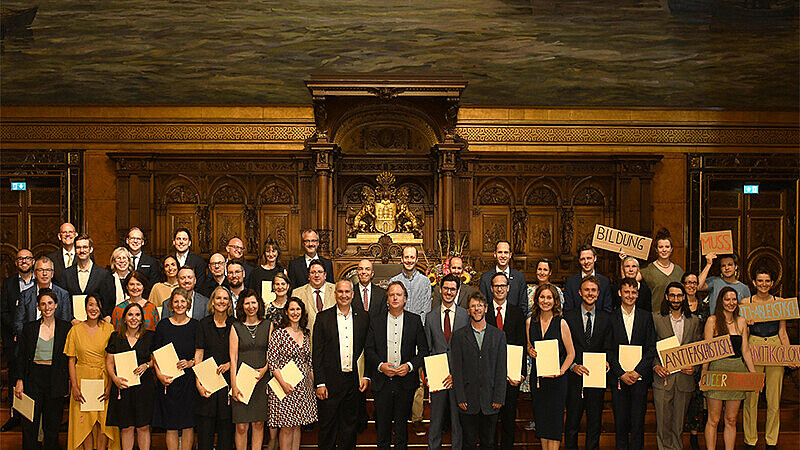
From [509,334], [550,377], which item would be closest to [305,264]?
[509,334]

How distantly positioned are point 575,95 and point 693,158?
215 cm

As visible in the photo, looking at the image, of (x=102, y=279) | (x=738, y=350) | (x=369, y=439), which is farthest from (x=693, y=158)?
(x=102, y=279)

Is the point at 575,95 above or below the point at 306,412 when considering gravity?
above

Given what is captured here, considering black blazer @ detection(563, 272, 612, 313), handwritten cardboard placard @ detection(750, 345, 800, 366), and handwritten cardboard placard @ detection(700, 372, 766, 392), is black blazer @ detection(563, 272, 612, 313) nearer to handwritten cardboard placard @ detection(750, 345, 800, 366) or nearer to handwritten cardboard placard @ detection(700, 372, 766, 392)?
handwritten cardboard placard @ detection(700, 372, 766, 392)

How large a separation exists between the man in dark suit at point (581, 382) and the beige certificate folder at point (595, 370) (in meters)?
0.06

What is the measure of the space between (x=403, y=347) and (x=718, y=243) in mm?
3511

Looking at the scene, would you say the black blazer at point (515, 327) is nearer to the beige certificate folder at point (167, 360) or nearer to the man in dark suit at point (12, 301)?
the beige certificate folder at point (167, 360)

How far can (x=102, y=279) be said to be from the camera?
650cm

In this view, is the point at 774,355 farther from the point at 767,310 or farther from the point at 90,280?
the point at 90,280

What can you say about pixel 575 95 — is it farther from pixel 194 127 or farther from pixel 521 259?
pixel 194 127

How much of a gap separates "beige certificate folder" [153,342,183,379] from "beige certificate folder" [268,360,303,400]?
2.45 ft

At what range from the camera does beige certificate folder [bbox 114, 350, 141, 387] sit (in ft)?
17.8

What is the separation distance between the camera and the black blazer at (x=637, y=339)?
566 centimetres


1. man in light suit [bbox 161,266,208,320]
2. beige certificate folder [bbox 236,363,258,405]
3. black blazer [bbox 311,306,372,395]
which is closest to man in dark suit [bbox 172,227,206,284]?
man in light suit [bbox 161,266,208,320]
